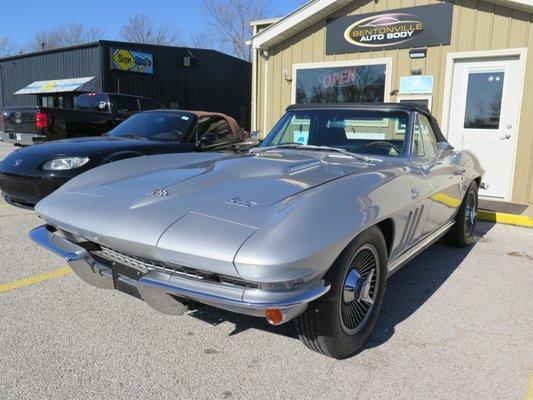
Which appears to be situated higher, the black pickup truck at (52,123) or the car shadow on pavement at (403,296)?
the black pickup truck at (52,123)

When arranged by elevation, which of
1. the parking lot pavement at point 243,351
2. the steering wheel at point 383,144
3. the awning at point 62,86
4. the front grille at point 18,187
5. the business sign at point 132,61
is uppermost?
the business sign at point 132,61

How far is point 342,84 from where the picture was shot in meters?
8.69

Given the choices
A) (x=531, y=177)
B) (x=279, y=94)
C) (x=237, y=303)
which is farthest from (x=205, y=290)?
(x=279, y=94)

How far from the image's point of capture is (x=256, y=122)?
9.66 meters

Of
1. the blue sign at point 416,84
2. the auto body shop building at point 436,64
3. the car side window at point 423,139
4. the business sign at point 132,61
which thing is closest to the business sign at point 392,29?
the auto body shop building at point 436,64

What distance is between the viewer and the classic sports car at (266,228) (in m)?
2.13

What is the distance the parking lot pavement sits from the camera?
2.40 m

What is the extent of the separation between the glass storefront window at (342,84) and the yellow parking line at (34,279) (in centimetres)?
616

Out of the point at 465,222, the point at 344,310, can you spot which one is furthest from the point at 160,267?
the point at 465,222

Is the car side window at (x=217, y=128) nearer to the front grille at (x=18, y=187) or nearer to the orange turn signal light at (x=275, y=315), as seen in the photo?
the front grille at (x=18, y=187)

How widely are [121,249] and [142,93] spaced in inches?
722

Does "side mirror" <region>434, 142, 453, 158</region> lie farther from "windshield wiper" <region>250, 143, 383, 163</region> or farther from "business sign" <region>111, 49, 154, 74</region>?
"business sign" <region>111, 49, 154, 74</region>

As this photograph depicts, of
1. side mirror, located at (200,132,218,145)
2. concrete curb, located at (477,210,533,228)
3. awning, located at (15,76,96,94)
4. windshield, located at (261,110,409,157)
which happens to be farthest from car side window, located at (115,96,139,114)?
concrete curb, located at (477,210,533,228)

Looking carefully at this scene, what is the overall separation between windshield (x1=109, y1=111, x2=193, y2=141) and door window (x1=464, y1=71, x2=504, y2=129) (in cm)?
437
